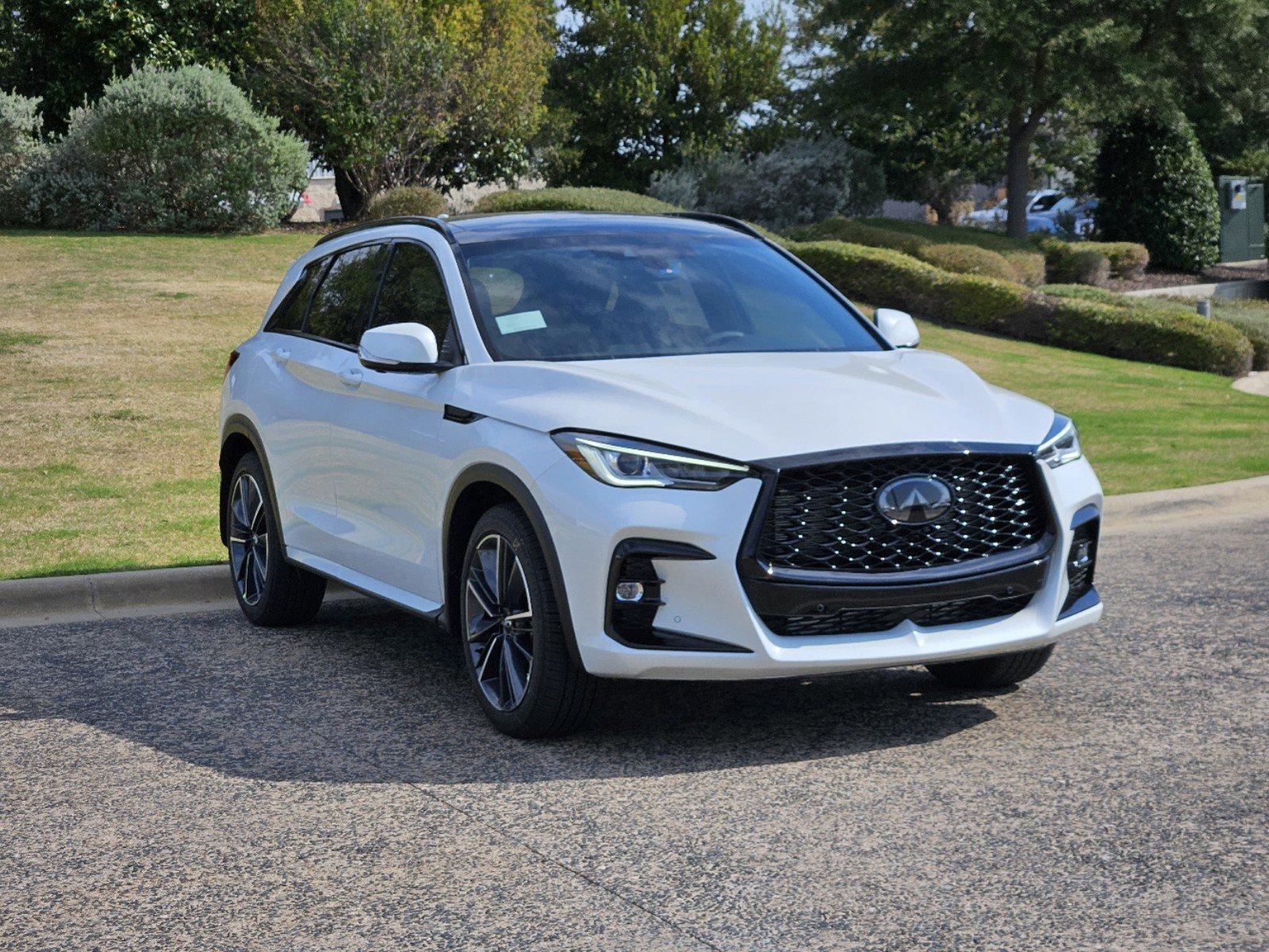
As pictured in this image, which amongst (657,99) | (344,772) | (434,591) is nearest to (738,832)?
(344,772)

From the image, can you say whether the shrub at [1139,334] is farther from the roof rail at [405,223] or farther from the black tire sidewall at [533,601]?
the black tire sidewall at [533,601]

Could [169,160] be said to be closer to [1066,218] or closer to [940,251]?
[940,251]

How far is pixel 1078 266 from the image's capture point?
31.2 meters

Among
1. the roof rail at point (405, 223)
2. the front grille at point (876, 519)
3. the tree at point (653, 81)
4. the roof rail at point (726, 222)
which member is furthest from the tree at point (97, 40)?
the front grille at point (876, 519)

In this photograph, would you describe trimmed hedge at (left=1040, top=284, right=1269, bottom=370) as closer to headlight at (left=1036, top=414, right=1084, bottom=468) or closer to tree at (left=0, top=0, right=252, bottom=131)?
tree at (left=0, top=0, right=252, bottom=131)

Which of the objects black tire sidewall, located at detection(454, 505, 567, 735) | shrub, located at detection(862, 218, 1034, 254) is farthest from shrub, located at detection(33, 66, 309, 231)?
black tire sidewall, located at detection(454, 505, 567, 735)

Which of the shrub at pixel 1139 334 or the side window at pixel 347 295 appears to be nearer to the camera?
the side window at pixel 347 295

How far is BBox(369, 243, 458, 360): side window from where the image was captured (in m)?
6.26

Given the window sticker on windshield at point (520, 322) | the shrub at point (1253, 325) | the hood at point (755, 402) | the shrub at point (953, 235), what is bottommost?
the shrub at point (1253, 325)

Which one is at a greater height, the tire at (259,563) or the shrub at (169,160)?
the shrub at (169,160)

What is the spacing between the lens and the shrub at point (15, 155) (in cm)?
2481

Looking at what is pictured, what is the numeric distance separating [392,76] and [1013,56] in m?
12.2

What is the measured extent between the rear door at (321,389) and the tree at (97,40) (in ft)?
75.9

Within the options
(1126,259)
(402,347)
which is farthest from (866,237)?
(402,347)
